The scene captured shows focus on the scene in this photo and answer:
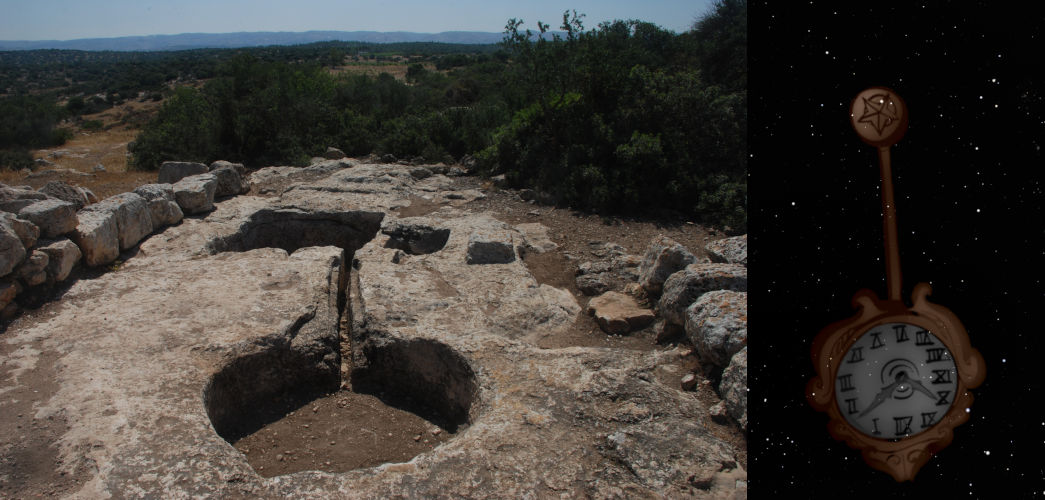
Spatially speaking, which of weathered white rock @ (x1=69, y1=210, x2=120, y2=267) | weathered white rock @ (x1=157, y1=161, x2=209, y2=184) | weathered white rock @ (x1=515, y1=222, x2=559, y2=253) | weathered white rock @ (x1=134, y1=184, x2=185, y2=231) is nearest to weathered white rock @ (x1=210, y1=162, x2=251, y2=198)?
weathered white rock @ (x1=157, y1=161, x2=209, y2=184)

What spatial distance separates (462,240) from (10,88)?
4599 centimetres

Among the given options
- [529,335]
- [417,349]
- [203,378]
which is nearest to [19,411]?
[203,378]

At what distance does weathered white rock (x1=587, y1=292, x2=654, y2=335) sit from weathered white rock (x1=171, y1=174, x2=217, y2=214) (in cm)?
487

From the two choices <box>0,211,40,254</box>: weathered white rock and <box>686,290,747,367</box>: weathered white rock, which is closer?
<box>686,290,747,367</box>: weathered white rock

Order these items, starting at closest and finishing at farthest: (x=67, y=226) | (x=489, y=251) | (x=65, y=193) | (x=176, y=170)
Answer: (x=67, y=226)
(x=489, y=251)
(x=65, y=193)
(x=176, y=170)

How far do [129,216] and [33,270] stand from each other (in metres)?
1.34

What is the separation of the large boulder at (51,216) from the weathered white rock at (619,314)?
449 cm

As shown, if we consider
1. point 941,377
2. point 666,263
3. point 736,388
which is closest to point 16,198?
point 666,263

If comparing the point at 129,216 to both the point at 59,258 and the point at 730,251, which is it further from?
the point at 730,251

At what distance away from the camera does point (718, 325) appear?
12.5 ft

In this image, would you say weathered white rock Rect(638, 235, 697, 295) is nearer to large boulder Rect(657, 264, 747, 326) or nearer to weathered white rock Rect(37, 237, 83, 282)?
large boulder Rect(657, 264, 747, 326)

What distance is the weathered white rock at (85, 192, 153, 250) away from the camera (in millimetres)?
5824

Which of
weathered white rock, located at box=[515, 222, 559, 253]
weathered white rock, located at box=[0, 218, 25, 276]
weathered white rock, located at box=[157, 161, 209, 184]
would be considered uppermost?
weathered white rock, located at box=[157, 161, 209, 184]

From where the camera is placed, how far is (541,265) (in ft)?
20.9
